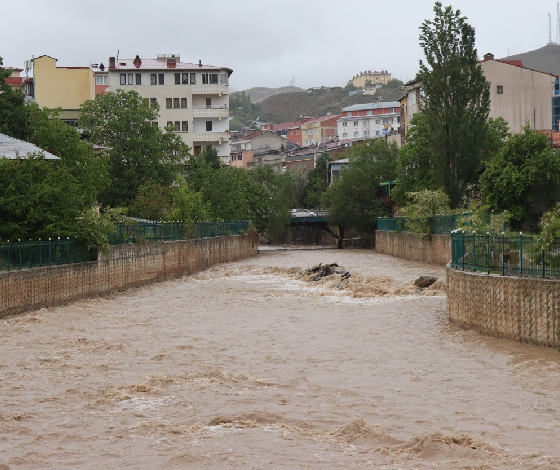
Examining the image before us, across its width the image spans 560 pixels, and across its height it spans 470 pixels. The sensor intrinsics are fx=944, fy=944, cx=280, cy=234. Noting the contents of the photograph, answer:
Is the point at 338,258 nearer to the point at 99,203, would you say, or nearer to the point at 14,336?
the point at 99,203

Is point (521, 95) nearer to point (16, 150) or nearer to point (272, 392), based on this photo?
point (16, 150)

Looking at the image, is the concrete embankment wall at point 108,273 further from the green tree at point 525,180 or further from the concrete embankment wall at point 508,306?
the green tree at point 525,180

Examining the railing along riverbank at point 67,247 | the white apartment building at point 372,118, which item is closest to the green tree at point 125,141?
the railing along riverbank at point 67,247

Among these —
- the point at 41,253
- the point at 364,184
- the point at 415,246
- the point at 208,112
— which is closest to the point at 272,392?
the point at 41,253

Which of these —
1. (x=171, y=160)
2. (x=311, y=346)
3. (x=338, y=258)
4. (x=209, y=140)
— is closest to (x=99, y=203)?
(x=171, y=160)

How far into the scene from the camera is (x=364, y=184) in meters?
85.8

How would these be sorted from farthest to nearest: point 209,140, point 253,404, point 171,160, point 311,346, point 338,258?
point 209,140, point 171,160, point 338,258, point 311,346, point 253,404

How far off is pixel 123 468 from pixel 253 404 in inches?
168

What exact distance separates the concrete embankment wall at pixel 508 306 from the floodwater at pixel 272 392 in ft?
1.43

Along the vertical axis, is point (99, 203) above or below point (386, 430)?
above

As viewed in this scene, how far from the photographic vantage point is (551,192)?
48.1 meters

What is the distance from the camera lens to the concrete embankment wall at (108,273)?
32.3m

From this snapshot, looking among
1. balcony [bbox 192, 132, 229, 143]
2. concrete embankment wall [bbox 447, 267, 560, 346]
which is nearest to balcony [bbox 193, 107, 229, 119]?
balcony [bbox 192, 132, 229, 143]

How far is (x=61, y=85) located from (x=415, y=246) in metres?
43.1
